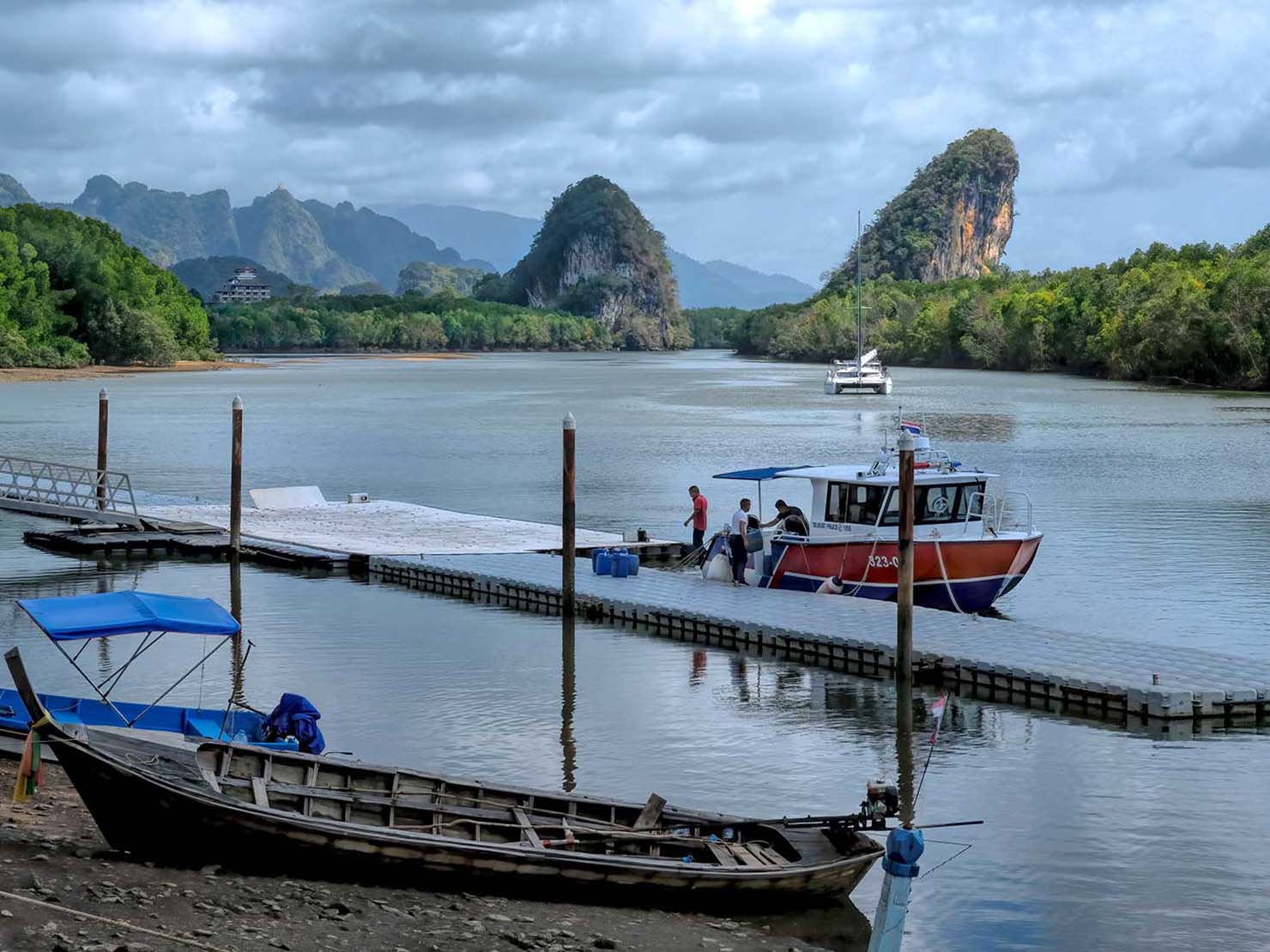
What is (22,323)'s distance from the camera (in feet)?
495

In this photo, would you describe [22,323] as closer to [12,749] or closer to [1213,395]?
[1213,395]

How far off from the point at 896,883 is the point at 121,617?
9818mm

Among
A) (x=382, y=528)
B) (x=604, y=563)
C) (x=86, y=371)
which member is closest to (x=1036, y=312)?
(x=86, y=371)

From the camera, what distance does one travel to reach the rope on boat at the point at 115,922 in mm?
13539

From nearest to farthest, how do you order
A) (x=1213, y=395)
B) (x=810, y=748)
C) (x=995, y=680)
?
(x=810, y=748) < (x=995, y=680) < (x=1213, y=395)

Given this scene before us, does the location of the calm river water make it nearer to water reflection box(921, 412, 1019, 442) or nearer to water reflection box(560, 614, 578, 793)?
water reflection box(560, 614, 578, 793)

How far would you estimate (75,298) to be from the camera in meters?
158

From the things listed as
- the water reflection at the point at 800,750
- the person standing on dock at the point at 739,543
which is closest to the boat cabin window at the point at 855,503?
the person standing on dock at the point at 739,543

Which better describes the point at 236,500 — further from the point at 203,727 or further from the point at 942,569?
the point at 203,727

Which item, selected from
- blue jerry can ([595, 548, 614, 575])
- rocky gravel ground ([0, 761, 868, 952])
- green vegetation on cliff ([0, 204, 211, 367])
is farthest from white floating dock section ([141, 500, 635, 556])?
green vegetation on cliff ([0, 204, 211, 367])

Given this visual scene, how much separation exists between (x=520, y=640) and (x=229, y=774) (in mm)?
13697

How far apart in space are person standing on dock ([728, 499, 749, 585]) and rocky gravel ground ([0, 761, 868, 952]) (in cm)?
1598

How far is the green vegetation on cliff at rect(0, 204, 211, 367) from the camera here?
5871 inches

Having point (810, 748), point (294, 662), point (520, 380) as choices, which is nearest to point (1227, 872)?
point (810, 748)
